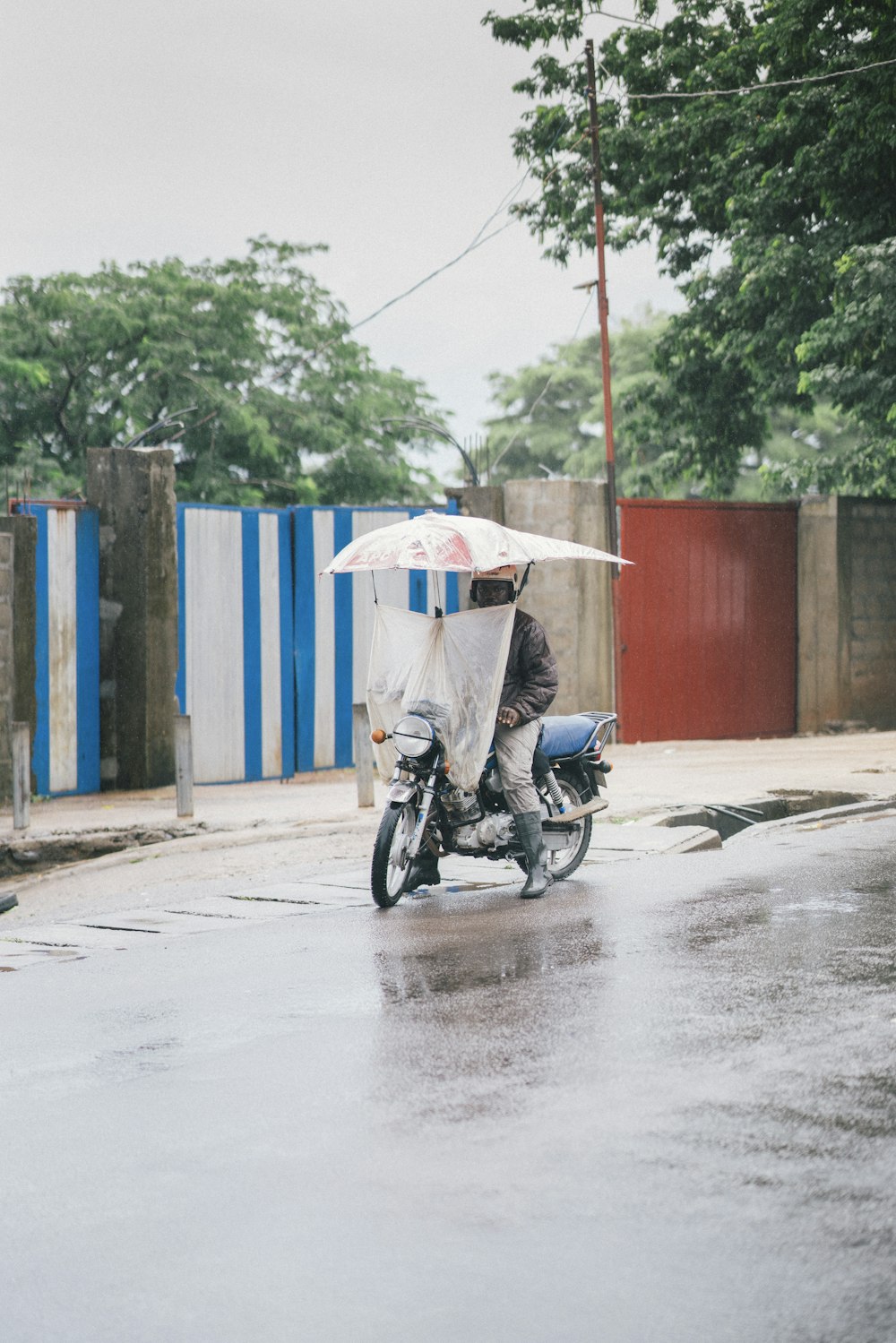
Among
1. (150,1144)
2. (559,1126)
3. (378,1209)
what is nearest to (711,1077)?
(559,1126)

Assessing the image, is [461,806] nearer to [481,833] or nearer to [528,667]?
[481,833]

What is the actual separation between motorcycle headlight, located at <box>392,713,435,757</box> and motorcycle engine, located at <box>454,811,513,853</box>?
0.67 m

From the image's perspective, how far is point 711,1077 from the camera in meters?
4.84

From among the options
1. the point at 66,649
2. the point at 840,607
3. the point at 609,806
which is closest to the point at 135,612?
the point at 66,649

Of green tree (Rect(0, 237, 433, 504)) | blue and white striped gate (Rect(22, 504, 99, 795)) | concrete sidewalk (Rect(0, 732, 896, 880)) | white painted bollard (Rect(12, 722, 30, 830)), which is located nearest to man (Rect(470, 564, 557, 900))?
concrete sidewalk (Rect(0, 732, 896, 880))

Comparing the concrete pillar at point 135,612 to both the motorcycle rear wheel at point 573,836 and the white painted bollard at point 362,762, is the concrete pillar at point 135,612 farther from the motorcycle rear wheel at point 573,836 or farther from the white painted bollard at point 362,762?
the motorcycle rear wheel at point 573,836

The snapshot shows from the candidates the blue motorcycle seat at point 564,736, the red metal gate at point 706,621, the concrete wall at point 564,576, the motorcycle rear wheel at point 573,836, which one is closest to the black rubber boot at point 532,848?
the motorcycle rear wheel at point 573,836

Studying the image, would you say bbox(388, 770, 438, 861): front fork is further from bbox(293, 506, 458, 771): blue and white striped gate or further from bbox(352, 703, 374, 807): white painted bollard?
bbox(293, 506, 458, 771): blue and white striped gate

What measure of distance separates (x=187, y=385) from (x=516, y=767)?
26636 millimetres

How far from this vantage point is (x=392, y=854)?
8234 millimetres

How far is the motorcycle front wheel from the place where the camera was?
812cm

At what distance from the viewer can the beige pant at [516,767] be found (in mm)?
8578

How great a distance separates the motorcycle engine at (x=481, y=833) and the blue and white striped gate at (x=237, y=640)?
5.70 meters

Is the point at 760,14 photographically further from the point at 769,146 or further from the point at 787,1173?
the point at 787,1173
